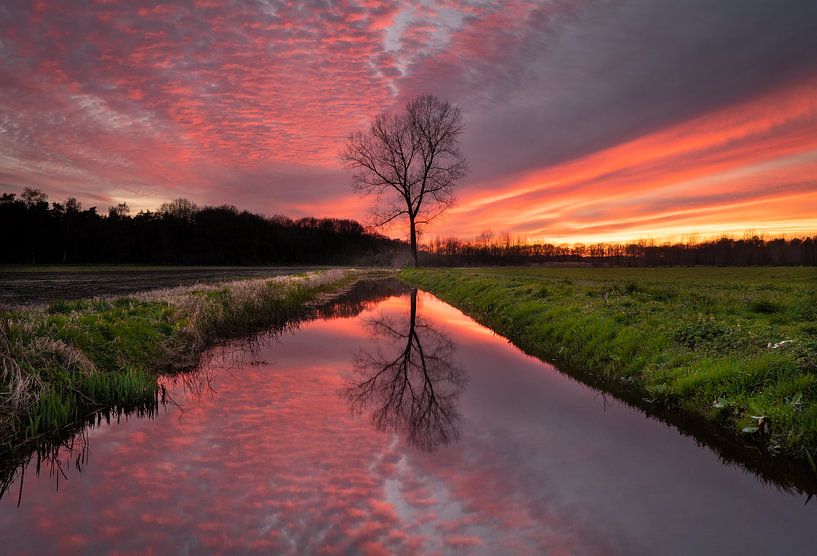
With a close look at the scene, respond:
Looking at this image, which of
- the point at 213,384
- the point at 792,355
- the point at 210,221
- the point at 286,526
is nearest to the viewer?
the point at 286,526

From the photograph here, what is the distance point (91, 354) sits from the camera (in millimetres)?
6961

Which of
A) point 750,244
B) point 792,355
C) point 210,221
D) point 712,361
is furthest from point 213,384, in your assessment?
point 210,221

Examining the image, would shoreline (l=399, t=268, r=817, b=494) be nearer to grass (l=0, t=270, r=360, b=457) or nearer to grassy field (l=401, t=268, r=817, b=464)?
grassy field (l=401, t=268, r=817, b=464)

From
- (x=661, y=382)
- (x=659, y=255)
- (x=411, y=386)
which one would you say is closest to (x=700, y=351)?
(x=661, y=382)

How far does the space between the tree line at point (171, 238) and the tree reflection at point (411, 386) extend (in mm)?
70086

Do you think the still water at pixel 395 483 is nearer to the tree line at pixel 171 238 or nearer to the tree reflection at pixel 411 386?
the tree reflection at pixel 411 386

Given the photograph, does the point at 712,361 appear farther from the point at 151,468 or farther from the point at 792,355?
the point at 151,468

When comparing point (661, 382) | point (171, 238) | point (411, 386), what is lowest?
point (411, 386)

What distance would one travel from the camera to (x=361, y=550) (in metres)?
3.02

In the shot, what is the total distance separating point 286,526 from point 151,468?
6.04 ft

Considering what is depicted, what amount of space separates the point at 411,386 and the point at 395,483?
3.35m

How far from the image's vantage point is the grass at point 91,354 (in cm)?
500

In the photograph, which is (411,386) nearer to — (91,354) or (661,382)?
(661,382)

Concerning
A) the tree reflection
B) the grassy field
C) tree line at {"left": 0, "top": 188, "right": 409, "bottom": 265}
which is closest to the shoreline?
the grassy field
